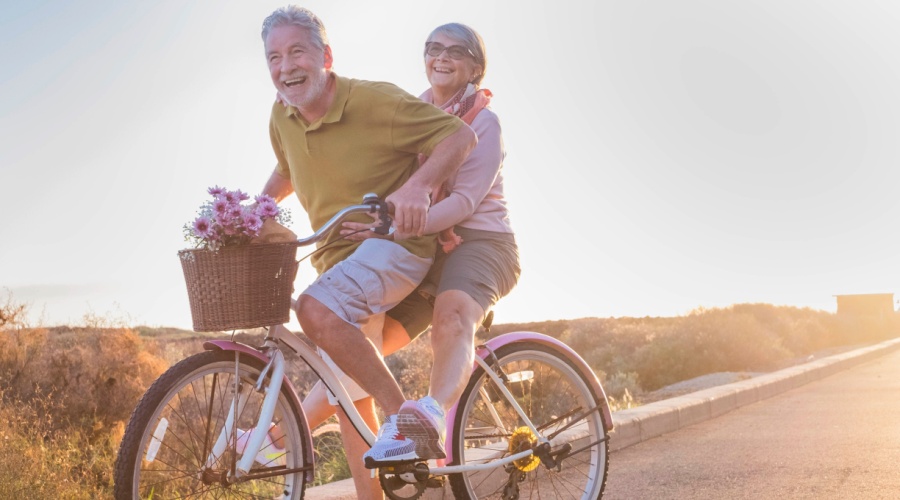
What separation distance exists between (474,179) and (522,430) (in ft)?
4.44

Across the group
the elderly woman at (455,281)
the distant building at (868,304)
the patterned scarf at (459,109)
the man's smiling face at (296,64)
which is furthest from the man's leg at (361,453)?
the distant building at (868,304)

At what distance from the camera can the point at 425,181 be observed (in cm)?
370

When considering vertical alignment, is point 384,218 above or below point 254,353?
above

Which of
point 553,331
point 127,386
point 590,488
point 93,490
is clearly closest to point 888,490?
point 590,488

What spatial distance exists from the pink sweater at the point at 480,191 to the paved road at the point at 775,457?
241 centimetres

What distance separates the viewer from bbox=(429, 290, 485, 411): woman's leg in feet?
13.3

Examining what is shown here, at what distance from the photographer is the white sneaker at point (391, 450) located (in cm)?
378

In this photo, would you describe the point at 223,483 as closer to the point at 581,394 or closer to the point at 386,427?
the point at 386,427

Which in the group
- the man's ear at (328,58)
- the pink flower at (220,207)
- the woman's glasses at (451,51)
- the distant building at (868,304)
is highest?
the distant building at (868,304)

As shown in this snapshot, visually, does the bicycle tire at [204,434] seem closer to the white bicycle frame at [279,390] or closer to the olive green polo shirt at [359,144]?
the white bicycle frame at [279,390]

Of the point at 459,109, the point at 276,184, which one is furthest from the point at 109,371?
the point at 459,109

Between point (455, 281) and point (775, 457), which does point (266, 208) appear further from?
point (775, 457)

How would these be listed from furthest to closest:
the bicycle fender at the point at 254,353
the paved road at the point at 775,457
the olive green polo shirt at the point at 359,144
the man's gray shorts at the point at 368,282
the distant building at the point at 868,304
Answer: the distant building at the point at 868,304 < the paved road at the point at 775,457 < the olive green polo shirt at the point at 359,144 < the man's gray shorts at the point at 368,282 < the bicycle fender at the point at 254,353

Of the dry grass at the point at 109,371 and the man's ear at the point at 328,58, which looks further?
the dry grass at the point at 109,371
